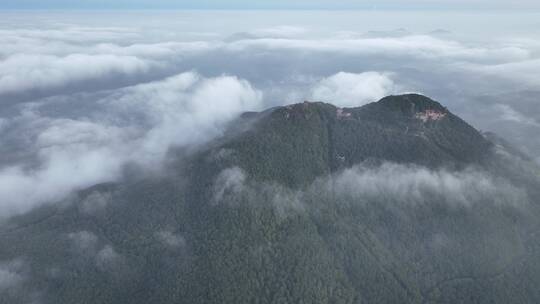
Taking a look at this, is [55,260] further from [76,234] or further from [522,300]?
[522,300]

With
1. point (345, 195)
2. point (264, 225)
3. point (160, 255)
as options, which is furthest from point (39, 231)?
point (345, 195)

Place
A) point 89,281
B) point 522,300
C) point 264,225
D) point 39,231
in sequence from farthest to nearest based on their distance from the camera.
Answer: point 39,231, point 264,225, point 89,281, point 522,300

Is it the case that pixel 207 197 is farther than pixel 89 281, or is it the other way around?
pixel 207 197

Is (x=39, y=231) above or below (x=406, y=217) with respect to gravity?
below

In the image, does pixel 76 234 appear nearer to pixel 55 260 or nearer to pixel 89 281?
pixel 55 260

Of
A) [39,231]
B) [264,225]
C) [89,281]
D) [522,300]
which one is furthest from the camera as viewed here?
[39,231]

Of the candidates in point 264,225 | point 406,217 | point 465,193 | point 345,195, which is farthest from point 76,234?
point 465,193

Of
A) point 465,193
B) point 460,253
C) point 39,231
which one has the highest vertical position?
point 465,193
